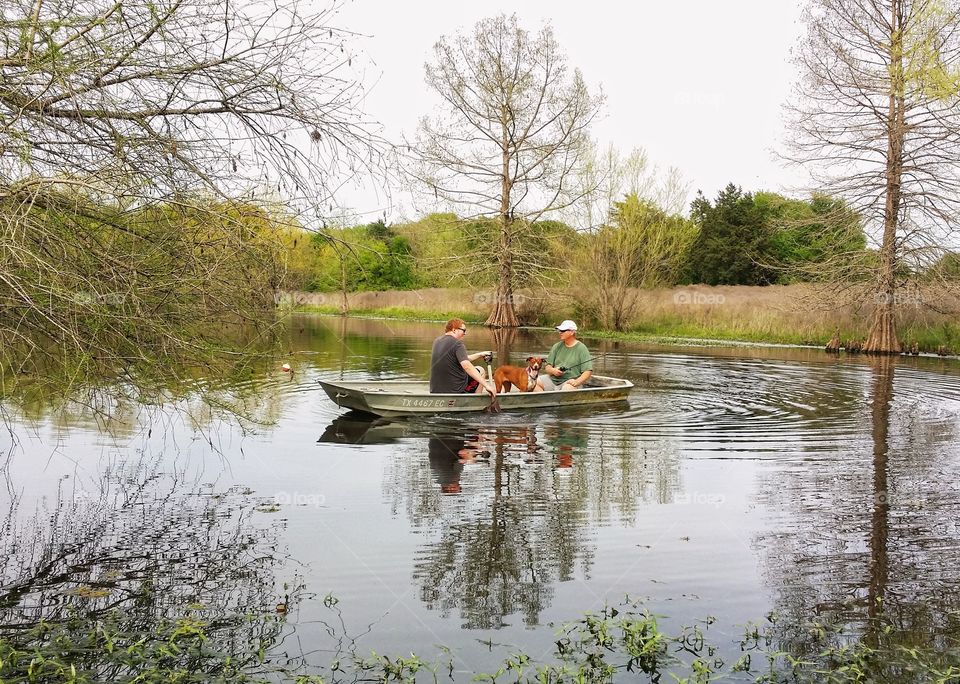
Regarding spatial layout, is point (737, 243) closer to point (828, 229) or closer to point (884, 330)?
point (828, 229)

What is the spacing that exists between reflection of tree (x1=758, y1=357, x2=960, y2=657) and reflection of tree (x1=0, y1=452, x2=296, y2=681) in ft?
10.4

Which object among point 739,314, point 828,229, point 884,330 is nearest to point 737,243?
point 739,314

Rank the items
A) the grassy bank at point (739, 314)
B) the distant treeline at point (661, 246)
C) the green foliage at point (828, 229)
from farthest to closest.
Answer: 1. the distant treeline at point (661, 246)
2. the grassy bank at point (739, 314)
3. the green foliage at point (828, 229)

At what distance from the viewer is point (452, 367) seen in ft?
39.2

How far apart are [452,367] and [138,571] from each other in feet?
22.2

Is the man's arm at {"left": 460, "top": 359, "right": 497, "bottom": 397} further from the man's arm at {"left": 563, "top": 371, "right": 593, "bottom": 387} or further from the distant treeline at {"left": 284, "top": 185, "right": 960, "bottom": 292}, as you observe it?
the distant treeline at {"left": 284, "top": 185, "right": 960, "bottom": 292}

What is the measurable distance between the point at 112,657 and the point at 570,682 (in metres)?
2.31

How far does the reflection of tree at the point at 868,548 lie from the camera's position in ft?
16.7

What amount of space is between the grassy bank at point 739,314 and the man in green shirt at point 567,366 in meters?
14.4

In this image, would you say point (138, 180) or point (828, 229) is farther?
point (828, 229)

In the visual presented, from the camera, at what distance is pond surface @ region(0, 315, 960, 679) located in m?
5.19

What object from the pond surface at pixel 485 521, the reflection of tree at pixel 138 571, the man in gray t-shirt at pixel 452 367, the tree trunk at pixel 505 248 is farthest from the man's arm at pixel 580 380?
the tree trunk at pixel 505 248

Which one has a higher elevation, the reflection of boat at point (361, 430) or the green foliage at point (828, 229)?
the green foliage at point (828, 229)

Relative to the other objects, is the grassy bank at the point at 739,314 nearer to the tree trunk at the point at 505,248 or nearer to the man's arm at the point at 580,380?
the tree trunk at the point at 505,248
